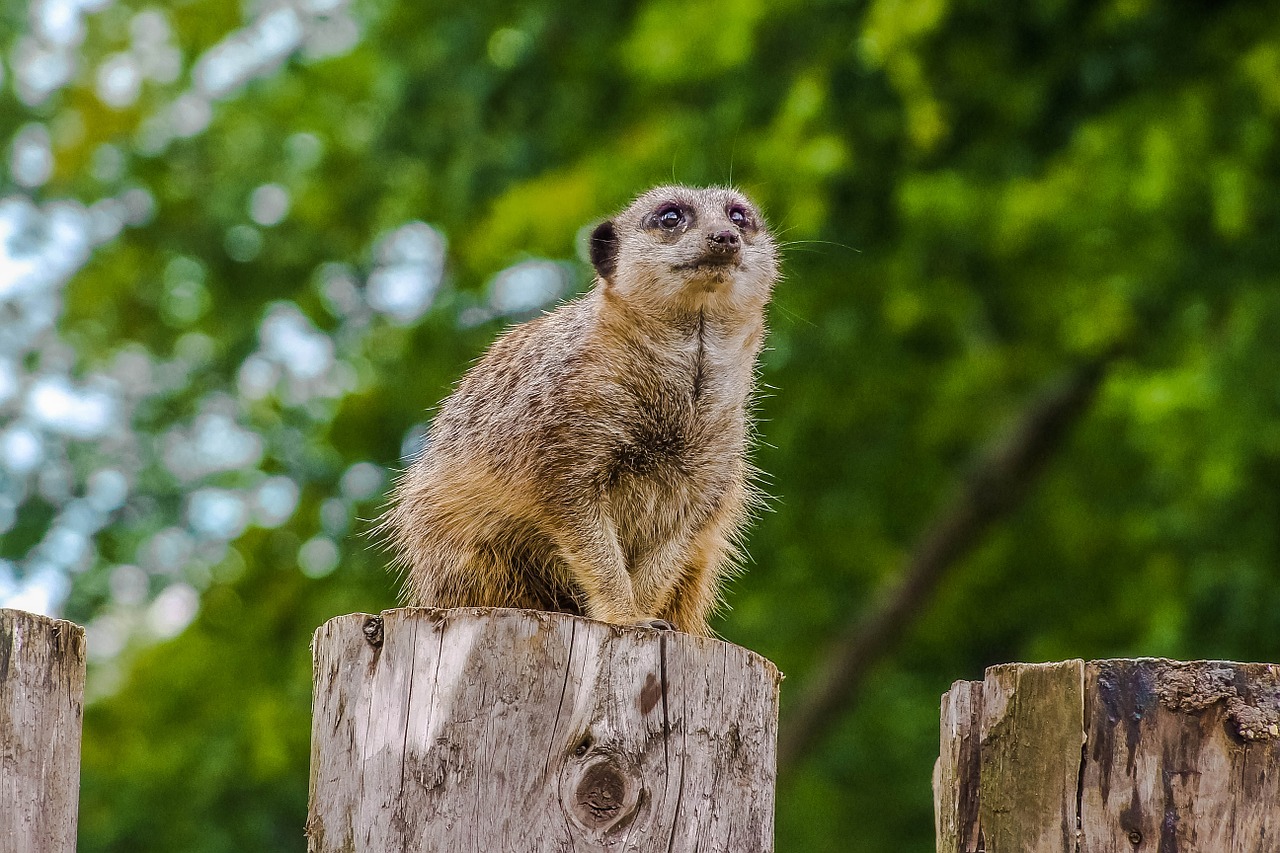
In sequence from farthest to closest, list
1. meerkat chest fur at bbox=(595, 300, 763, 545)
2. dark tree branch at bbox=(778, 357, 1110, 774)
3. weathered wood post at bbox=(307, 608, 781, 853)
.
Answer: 1. dark tree branch at bbox=(778, 357, 1110, 774)
2. meerkat chest fur at bbox=(595, 300, 763, 545)
3. weathered wood post at bbox=(307, 608, 781, 853)

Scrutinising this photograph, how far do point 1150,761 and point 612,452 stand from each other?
2284 millimetres

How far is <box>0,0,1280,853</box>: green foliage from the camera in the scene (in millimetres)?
10469

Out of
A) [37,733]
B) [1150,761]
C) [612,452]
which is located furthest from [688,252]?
[37,733]

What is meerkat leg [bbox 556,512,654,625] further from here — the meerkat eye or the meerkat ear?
the meerkat eye

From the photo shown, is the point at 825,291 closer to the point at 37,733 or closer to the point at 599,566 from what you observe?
the point at 599,566

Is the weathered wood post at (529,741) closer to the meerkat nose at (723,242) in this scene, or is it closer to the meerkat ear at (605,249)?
the meerkat nose at (723,242)

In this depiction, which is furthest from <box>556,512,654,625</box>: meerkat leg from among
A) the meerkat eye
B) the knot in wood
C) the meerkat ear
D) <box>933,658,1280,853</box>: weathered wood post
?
<box>933,658,1280,853</box>: weathered wood post

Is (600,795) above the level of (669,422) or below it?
below

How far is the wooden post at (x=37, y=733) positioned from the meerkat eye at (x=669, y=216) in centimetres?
310

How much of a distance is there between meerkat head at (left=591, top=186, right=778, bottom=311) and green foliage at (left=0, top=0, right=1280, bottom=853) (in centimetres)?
283

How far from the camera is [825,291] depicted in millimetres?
14000

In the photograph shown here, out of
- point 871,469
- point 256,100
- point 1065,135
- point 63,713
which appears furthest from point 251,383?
point 63,713

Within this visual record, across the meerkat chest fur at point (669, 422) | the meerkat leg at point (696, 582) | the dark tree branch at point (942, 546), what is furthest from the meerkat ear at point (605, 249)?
the dark tree branch at point (942, 546)

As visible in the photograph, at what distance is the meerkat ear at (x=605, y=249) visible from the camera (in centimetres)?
582
